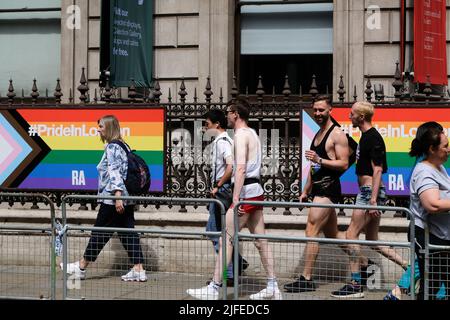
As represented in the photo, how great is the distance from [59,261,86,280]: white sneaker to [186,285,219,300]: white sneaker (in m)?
1.05

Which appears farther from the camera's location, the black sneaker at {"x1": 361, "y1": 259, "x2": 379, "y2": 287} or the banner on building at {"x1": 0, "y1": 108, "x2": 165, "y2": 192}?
the banner on building at {"x1": 0, "y1": 108, "x2": 165, "y2": 192}

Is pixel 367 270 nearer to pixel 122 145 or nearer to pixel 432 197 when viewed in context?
pixel 432 197

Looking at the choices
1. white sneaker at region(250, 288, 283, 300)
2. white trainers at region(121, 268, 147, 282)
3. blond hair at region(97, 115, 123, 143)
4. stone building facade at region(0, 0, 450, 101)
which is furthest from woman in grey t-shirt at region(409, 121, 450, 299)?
stone building facade at region(0, 0, 450, 101)

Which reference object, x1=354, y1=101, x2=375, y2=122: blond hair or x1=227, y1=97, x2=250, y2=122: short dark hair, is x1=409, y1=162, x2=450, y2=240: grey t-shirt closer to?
x1=354, y1=101, x2=375, y2=122: blond hair

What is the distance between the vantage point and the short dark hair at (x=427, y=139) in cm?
679

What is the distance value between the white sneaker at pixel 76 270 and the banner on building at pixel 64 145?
8.38 ft

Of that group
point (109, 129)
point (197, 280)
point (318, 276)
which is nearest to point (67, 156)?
point (109, 129)

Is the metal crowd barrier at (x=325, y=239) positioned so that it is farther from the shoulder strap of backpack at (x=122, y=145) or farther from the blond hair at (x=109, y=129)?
the blond hair at (x=109, y=129)

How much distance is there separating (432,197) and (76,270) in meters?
3.39

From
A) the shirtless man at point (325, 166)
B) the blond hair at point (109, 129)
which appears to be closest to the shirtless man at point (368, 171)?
the shirtless man at point (325, 166)

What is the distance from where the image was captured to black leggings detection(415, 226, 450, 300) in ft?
21.7

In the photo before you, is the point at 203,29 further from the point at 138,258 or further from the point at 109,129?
the point at 138,258

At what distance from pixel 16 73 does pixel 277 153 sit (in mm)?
6253

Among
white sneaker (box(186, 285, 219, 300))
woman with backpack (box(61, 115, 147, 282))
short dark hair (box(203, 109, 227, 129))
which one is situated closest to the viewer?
white sneaker (box(186, 285, 219, 300))
